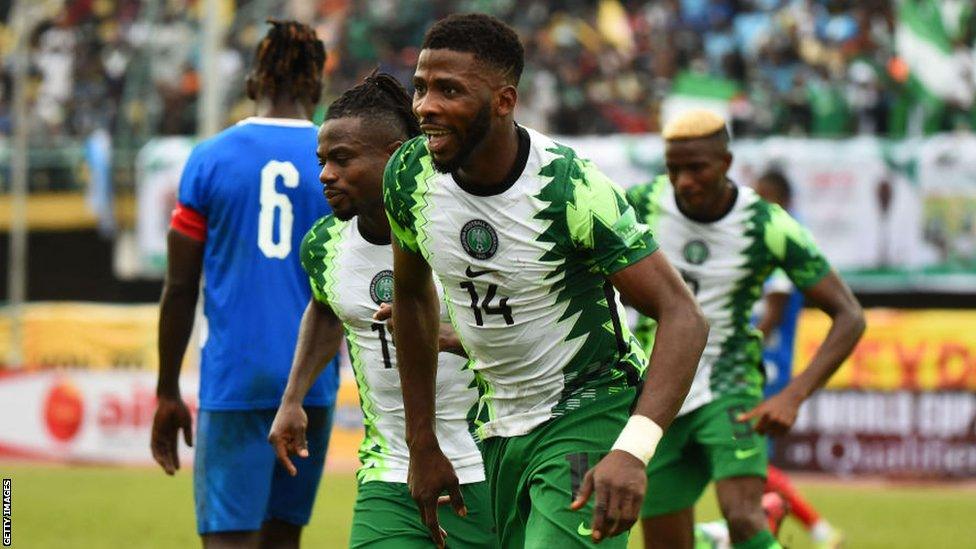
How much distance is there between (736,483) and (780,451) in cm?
922

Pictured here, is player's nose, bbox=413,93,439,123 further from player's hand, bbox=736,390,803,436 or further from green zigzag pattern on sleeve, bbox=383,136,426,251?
player's hand, bbox=736,390,803,436

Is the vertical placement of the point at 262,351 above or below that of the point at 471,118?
below

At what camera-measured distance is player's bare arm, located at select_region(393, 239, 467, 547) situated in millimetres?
5031

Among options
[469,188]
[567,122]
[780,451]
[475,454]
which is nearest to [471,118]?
[469,188]

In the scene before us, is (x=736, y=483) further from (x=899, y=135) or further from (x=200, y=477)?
(x=899, y=135)

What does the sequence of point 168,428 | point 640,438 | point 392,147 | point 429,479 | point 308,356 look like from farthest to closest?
point 168,428 < point 308,356 < point 392,147 < point 429,479 < point 640,438

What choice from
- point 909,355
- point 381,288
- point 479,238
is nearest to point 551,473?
point 479,238

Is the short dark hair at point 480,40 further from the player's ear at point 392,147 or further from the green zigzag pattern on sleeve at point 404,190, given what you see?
the player's ear at point 392,147

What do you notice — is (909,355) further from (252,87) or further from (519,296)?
(519,296)

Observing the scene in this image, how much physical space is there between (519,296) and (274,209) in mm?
2016

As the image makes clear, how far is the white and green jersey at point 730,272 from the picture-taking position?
7645 mm

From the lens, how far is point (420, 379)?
5.09 meters

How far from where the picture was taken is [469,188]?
15.5 ft

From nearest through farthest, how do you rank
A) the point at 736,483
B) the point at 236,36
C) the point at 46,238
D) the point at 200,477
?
the point at 200,477, the point at 736,483, the point at 46,238, the point at 236,36
